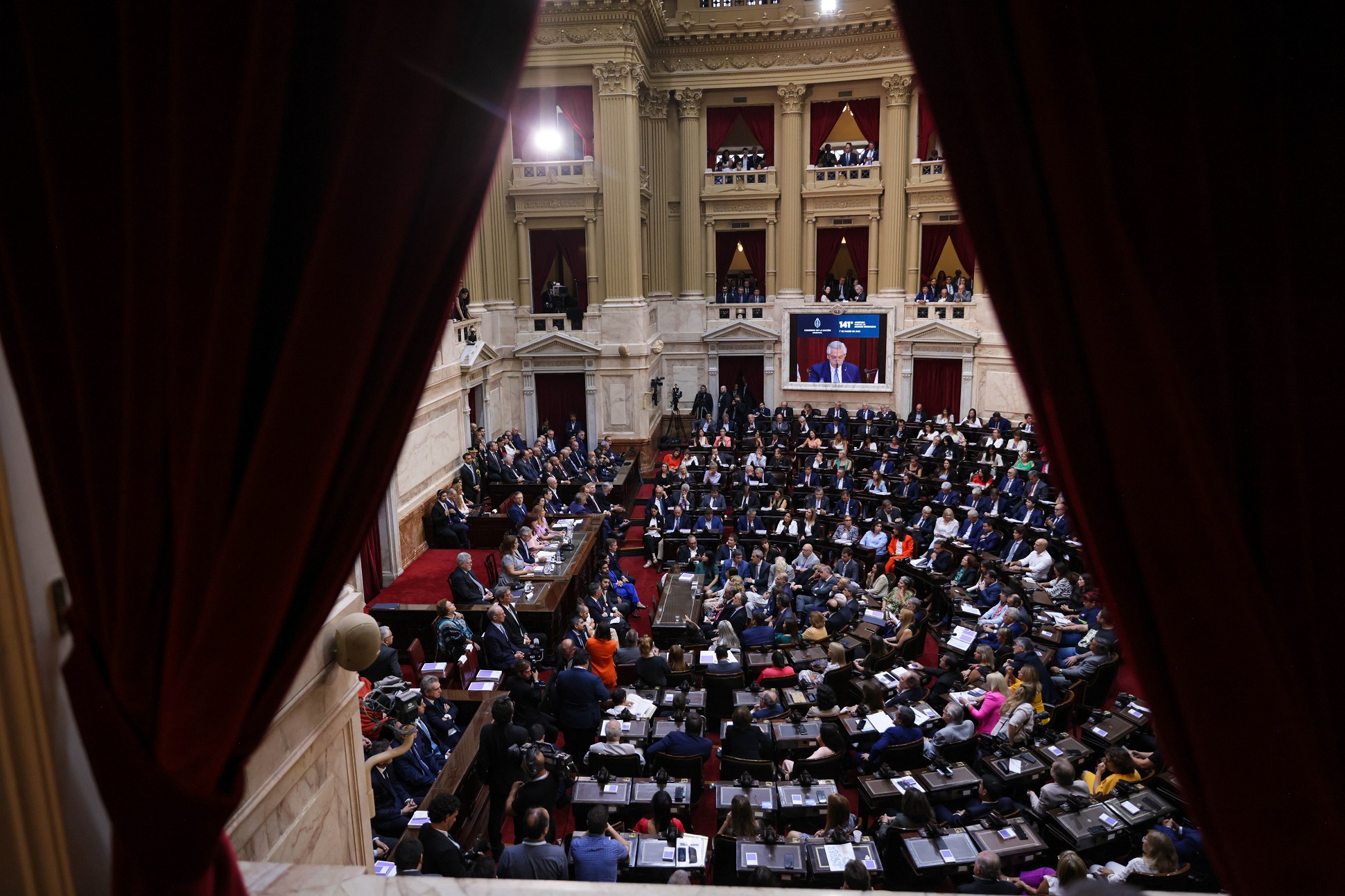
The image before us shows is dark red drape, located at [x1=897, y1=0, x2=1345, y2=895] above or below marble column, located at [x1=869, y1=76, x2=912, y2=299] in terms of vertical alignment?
below

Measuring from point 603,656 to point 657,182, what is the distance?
16.3 meters

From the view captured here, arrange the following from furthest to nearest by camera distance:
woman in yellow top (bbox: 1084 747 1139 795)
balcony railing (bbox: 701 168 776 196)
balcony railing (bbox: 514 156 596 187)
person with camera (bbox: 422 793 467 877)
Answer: balcony railing (bbox: 701 168 776 196) < balcony railing (bbox: 514 156 596 187) < woman in yellow top (bbox: 1084 747 1139 795) < person with camera (bbox: 422 793 467 877)

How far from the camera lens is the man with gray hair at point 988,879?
14.9 ft

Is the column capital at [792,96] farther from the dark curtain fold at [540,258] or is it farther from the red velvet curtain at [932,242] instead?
the dark curtain fold at [540,258]

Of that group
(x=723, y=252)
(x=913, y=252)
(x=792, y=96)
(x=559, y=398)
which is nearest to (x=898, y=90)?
(x=792, y=96)

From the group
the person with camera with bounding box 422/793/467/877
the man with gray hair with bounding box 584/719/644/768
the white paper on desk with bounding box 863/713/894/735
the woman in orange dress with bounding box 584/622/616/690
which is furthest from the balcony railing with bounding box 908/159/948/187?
the person with camera with bounding box 422/793/467/877

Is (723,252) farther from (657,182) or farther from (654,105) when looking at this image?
(654,105)

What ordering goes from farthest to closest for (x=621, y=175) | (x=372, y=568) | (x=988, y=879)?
(x=621, y=175)
(x=372, y=568)
(x=988, y=879)

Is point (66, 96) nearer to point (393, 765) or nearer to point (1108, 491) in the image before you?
point (1108, 491)

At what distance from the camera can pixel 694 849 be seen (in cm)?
512

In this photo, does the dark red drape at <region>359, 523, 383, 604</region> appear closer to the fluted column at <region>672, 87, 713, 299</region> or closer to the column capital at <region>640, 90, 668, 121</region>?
the fluted column at <region>672, 87, 713, 299</region>

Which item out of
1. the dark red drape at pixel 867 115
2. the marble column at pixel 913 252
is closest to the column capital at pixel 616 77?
the dark red drape at pixel 867 115

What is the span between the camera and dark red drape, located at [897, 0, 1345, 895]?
153 cm

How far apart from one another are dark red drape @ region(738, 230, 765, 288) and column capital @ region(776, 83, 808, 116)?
10.5 feet
